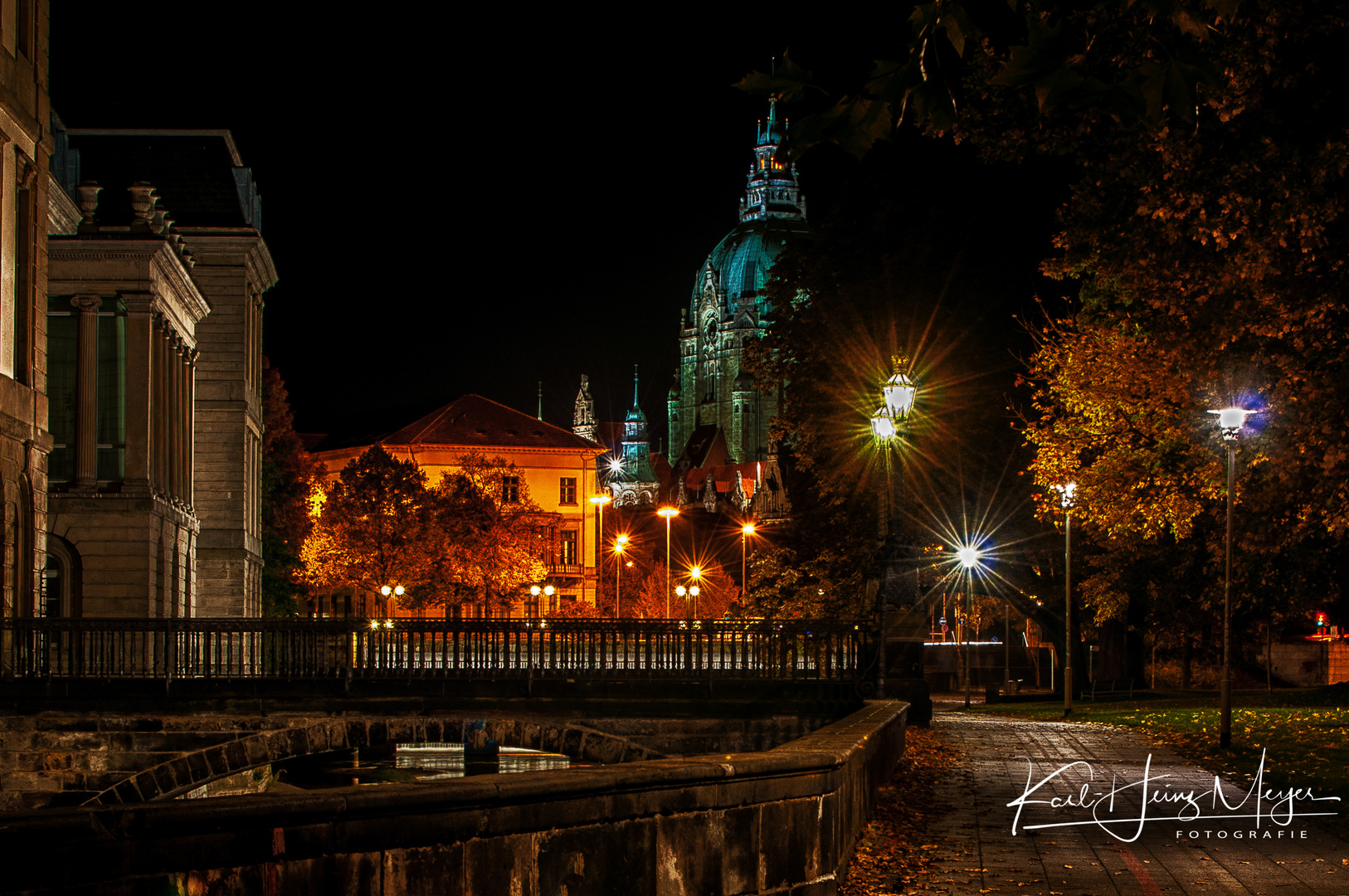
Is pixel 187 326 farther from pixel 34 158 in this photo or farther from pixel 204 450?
pixel 34 158

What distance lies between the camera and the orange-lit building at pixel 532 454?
115688mm

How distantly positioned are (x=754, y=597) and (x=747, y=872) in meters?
37.5

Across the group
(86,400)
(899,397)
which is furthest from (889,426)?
(86,400)

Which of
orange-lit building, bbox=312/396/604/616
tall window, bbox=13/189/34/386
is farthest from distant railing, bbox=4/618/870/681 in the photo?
orange-lit building, bbox=312/396/604/616

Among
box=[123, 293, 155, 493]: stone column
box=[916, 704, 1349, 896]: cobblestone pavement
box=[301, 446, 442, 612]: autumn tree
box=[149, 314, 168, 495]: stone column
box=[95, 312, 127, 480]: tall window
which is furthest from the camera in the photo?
box=[301, 446, 442, 612]: autumn tree

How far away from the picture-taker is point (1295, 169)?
2053 centimetres

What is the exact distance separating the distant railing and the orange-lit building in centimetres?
8650

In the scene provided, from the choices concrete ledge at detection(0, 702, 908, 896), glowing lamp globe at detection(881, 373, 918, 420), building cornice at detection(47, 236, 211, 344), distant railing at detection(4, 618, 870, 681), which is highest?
building cornice at detection(47, 236, 211, 344)

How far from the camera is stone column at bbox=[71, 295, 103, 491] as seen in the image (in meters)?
42.9

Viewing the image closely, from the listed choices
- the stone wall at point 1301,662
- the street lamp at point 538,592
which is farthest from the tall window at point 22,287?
the street lamp at point 538,592

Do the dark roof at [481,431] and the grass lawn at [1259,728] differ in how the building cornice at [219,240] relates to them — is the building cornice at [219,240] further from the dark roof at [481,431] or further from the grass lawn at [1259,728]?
the dark roof at [481,431]

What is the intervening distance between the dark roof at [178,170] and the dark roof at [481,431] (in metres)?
57.3

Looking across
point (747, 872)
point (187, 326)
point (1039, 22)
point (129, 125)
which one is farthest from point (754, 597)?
point (1039, 22)

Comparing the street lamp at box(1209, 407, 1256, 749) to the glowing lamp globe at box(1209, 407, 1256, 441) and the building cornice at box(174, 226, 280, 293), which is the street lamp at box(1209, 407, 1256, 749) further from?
the building cornice at box(174, 226, 280, 293)
